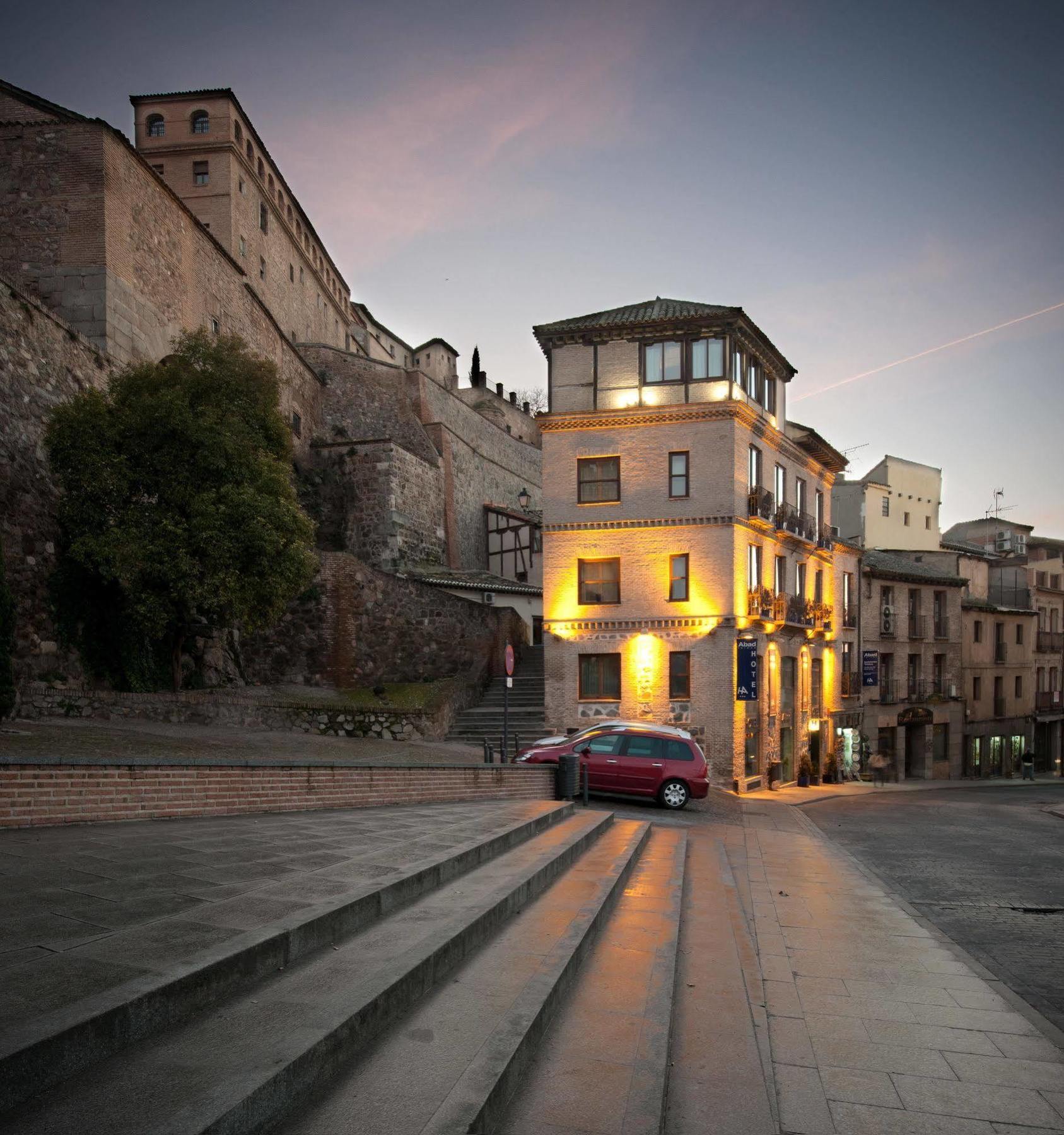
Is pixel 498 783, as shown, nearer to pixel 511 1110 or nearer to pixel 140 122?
pixel 511 1110

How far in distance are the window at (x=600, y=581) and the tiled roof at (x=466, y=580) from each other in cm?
651

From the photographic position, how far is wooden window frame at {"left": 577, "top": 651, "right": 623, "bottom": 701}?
84.8 feet

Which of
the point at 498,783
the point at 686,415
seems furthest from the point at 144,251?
the point at 498,783

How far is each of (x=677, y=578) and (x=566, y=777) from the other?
428 inches

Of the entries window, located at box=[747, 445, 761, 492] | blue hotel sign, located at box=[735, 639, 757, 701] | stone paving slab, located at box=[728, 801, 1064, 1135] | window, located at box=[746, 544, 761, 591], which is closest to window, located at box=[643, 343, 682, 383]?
window, located at box=[747, 445, 761, 492]

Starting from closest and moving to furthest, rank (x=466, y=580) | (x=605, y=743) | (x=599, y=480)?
1. (x=605, y=743)
2. (x=599, y=480)
3. (x=466, y=580)

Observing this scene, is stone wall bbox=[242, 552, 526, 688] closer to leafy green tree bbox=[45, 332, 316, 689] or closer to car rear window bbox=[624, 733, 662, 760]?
leafy green tree bbox=[45, 332, 316, 689]

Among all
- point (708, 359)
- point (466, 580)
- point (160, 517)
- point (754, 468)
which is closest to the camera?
point (160, 517)

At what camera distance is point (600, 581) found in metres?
26.4

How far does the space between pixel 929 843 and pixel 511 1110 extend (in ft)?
47.0

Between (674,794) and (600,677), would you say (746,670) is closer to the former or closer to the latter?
(600,677)

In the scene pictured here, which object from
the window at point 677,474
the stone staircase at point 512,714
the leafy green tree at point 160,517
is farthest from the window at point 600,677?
the leafy green tree at point 160,517

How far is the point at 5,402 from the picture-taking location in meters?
16.2

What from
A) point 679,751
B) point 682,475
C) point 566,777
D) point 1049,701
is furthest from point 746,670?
point 1049,701
